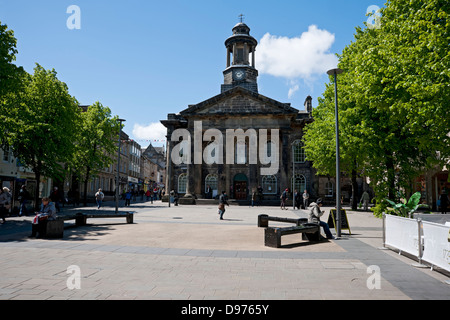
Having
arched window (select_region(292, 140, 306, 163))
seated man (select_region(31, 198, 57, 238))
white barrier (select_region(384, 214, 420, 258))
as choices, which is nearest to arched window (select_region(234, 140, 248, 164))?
arched window (select_region(292, 140, 306, 163))

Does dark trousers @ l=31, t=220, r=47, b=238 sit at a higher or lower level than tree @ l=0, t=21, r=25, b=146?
lower

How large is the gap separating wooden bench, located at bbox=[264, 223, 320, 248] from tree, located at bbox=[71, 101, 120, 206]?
1037 inches

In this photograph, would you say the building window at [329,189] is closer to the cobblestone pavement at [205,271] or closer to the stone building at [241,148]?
the stone building at [241,148]

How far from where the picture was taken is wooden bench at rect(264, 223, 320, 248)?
9289 millimetres

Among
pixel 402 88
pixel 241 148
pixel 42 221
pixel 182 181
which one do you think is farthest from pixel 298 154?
pixel 42 221

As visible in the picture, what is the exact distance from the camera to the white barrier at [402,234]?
25.1 ft

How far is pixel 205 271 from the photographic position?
20.7ft

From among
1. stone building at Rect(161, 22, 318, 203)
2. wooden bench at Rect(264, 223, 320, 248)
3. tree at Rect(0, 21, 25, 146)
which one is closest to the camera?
wooden bench at Rect(264, 223, 320, 248)

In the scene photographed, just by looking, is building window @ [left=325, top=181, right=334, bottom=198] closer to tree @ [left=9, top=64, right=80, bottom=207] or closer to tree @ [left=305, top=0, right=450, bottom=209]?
tree @ [left=305, top=0, right=450, bottom=209]

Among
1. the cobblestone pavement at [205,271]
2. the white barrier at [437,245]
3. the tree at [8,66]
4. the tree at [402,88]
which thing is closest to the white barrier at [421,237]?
the white barrier at [437,245]

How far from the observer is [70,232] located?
11891 millimetres

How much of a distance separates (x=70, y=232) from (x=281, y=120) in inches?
1219

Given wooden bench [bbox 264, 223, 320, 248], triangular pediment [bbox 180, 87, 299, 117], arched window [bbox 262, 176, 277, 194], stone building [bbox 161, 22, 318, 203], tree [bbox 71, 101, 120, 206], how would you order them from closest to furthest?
wooden bench [bbox 264, 223, 320, 248]
tree [bbox 71, 101, 120, 206]
stone building [bbox 161, 22, 318, 203]
triangular pediment [bbox 180, 87, 299, 117]
arched window [bbox 262, 176, 277, 194]

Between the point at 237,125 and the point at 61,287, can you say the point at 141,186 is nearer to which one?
the point at 237,125
